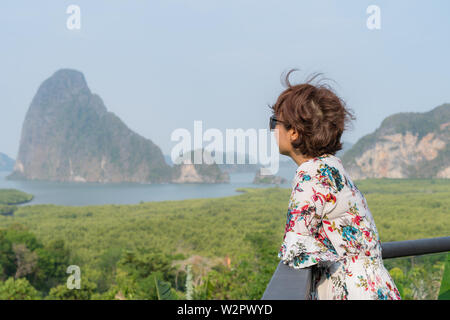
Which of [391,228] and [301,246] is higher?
[301,246]

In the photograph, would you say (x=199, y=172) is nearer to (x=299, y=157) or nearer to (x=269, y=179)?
(x=269, y=179)

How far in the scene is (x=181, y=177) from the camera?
80.9 meters

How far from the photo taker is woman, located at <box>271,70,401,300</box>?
77cm

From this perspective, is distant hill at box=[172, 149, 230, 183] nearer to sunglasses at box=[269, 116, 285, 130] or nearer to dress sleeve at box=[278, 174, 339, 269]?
sunglasses at box=[269, 116, 285, 130]

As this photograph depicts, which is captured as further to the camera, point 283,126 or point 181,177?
point 181,177

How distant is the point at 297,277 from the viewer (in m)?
0.67

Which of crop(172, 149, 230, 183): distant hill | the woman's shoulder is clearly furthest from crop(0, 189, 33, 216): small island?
the woman's shoulder

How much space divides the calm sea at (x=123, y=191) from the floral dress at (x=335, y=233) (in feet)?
186

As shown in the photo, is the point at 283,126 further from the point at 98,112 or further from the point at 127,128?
the point at 98,112

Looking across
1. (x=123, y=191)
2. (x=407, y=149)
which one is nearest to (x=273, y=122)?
(x=407, y=149)

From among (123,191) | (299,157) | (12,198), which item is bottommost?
(123,191)

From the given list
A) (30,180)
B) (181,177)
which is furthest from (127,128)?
(30,180)

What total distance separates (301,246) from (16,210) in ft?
173

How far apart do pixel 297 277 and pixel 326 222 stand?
0.58ft
